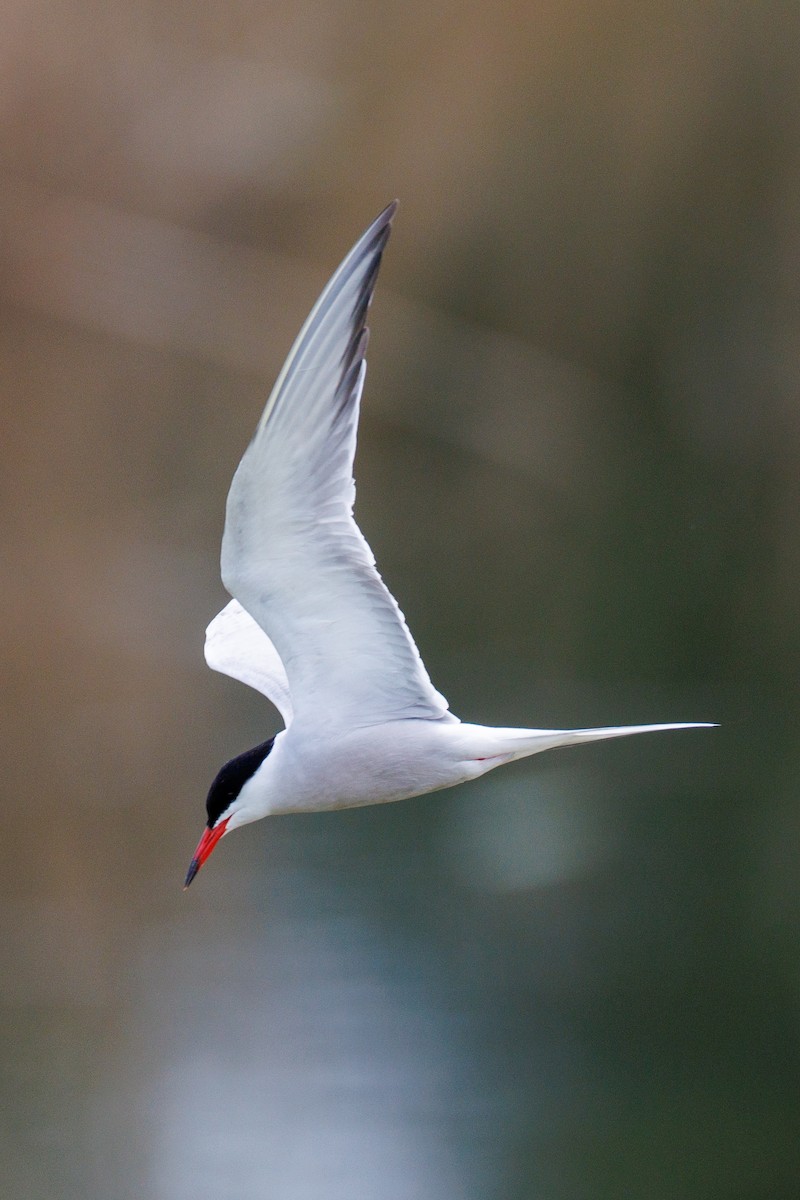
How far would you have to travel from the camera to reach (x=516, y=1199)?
9.86 feet

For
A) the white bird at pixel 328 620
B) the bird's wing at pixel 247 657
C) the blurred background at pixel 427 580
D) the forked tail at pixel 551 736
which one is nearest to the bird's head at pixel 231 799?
the white bird at pixel 328 620

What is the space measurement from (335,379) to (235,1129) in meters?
2.52

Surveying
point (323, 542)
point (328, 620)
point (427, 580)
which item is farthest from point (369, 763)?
point (427, 580)

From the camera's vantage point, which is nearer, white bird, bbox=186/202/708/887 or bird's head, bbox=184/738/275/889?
white bird, bbox=186/202/708/887

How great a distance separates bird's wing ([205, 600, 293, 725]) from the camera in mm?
1637

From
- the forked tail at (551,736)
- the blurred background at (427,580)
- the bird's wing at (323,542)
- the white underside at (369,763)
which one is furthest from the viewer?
the blurred background at (427,580)

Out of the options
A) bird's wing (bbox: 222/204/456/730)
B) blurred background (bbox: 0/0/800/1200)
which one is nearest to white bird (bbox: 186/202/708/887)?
bird's wing (bbox: 222/204/456/730)

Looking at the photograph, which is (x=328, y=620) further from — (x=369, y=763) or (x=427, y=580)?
(x=427, y=580)

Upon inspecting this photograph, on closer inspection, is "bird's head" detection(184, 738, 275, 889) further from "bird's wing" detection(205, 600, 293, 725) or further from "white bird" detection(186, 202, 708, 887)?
"bird's wing" detection(205, 600, 293, 725)

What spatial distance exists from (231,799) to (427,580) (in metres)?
1.91

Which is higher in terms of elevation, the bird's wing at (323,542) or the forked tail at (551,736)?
the bird's wing at (323,542)

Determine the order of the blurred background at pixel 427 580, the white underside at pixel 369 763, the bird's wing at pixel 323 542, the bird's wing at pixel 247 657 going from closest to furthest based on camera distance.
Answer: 1. the bird's wing at pixel 323 542
2. the white underside at pixel 369 763
3. the bird's wing at pixel 247 657
4. the blurred background at pixel 427 580

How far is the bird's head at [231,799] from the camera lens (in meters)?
1.49

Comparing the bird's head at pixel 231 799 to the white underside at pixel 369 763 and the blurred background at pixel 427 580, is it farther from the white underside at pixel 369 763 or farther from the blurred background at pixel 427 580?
the blurred background at pixel 427 580
